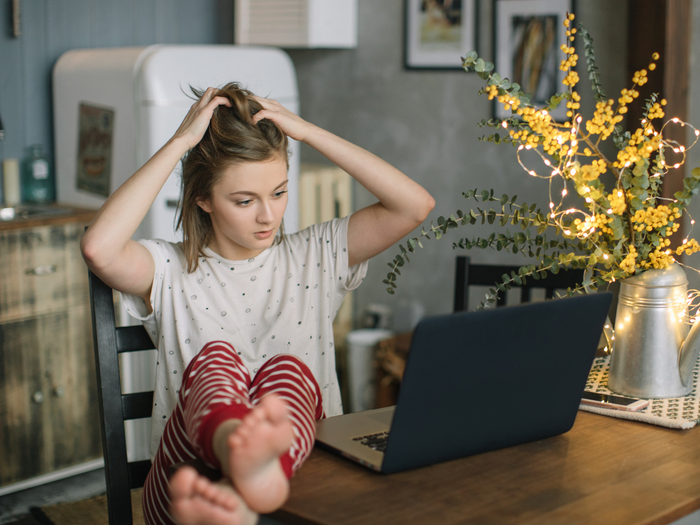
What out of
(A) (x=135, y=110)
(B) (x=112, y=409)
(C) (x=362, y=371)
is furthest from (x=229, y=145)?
(C) (x=362, y=371)

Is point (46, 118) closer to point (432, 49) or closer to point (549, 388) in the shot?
point (432, 49)

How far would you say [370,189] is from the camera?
4.51 feet

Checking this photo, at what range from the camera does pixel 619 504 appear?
796 mm

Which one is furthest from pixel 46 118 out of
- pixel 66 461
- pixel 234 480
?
pixel 234 480

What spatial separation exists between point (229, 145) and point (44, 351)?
1.50 metres

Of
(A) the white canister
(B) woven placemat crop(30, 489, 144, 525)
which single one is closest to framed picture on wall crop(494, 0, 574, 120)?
(A) the white canister

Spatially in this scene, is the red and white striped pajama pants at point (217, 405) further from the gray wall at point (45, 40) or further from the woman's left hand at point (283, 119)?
the gray wall at point (45, 40)

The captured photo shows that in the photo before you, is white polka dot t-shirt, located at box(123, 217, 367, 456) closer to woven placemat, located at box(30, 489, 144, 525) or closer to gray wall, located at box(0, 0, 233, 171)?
woven placemat, located at box(30, 489, 144, 525)

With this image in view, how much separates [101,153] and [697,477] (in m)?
2.24

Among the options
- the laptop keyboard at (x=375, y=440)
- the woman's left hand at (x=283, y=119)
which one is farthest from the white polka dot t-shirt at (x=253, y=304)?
the laptop keyboard at (x=375, y=440)

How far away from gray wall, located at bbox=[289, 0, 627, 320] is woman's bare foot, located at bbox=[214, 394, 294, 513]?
202 centimetres

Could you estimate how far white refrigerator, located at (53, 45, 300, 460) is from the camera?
2420mm

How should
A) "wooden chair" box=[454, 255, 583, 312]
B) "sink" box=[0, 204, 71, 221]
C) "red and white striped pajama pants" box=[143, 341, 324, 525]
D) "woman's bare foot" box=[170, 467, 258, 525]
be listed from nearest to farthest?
"woman's bare foot" box=[170, 467, 258, 525] < "red and white striped pajama pants" box=[143, 341, 324, 525] < "wooden chair" box=[454, 255, 583, 312] < "sink" box=[0, 204, 71, 221]

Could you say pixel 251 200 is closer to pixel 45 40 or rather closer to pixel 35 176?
pixel 35 176
